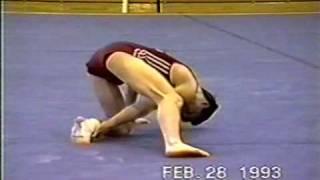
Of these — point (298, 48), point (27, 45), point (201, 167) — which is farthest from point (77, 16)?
point (201, 167)

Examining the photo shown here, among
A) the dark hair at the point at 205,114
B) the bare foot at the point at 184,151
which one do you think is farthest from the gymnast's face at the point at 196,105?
the bare foot at the point at 184,151

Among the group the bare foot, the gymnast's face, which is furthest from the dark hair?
the bare foot

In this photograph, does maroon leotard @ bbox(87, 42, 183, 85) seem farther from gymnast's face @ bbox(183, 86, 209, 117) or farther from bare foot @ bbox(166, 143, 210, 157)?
bare foot @ bbox(166, 143, 210, 157)

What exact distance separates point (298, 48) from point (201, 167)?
1.63 metres

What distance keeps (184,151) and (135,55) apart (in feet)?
0.95

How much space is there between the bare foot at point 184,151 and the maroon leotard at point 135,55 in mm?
192

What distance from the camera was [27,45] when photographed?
10.3 feet

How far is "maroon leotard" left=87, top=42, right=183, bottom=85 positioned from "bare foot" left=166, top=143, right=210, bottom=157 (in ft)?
0.63

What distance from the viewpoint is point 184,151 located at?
1566 mm

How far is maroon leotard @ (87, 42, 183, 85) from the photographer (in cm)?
175

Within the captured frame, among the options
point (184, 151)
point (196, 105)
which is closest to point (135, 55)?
point (196, 105)

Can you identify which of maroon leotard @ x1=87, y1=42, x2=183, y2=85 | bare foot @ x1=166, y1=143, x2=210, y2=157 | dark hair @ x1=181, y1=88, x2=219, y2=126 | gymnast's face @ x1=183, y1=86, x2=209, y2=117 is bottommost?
dark hair @ x1=181, y1=88, x2=219, y2=126

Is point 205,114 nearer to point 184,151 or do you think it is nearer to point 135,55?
point 135,55

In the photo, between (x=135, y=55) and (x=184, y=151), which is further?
(x=135, y=55)
